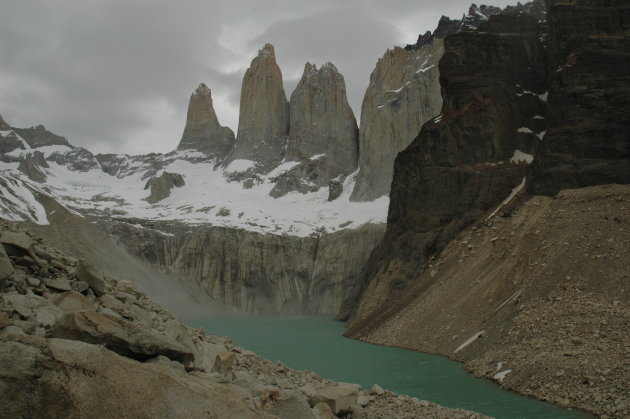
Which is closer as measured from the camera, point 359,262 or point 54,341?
point 54,341

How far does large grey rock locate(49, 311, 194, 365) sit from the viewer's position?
26.4 feet

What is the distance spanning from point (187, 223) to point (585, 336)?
7536 centimetres

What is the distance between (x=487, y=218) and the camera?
42688 mm

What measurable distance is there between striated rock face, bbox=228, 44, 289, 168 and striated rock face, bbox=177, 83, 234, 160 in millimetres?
19116

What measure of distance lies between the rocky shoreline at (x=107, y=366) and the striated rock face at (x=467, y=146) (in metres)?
34.8

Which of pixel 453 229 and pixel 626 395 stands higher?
pixel 453 229

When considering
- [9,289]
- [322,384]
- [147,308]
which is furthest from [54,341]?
[322,384]

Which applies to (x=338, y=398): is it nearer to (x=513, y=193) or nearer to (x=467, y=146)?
(x=513, y=193)

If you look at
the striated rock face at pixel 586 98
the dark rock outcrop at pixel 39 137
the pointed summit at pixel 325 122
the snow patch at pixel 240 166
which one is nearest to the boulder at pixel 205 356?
the striated rock face at pixel 586 98

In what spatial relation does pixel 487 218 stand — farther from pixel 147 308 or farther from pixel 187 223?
pixel 187 223

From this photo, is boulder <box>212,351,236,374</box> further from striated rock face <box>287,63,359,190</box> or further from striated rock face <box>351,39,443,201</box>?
striated rock face <box>287,63,359,190</box>

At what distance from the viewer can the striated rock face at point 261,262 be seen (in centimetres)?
7888

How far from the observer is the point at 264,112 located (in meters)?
120

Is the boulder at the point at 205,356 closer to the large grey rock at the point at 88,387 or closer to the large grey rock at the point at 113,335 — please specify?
the large grey rock at the point at 113,335
